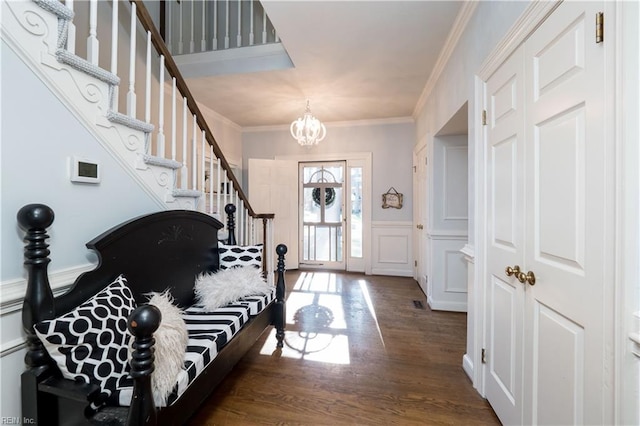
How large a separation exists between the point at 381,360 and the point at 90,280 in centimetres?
191

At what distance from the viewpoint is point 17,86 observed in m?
1.01

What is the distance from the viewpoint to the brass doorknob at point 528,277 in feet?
3.92

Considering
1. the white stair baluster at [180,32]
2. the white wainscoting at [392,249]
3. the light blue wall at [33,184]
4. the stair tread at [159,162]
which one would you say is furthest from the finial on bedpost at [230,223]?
the white wainscoting at [392,249]

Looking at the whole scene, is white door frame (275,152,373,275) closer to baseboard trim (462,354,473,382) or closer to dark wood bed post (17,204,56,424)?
baseboard trim (462,354,473,382)

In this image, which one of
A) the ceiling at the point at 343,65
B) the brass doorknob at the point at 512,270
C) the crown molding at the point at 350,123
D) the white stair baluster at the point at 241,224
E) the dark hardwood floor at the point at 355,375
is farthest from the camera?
the crown molding at the point at 350,123

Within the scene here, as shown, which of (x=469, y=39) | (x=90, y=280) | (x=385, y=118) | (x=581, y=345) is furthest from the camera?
(x=385, y=118)

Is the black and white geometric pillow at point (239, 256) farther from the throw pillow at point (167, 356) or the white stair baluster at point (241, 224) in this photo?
the throw pillow at point (167, 356)

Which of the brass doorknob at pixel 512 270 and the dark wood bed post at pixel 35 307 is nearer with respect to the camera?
the dark wood bed post at pixel 35 307

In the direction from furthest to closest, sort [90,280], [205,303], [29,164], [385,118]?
[385,118] → [205,303] → [90,280] → [29,164]

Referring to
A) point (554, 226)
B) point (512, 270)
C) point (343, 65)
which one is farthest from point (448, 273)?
point (343, 65)

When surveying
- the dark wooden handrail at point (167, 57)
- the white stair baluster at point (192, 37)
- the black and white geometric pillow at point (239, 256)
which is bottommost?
the black and white geometric pillow at point (239, 256)

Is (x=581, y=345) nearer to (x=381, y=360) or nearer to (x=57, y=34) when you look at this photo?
(x=381, y=360)

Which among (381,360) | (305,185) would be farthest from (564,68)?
(305,185)

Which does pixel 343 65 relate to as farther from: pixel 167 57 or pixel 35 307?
pixel 35 307
